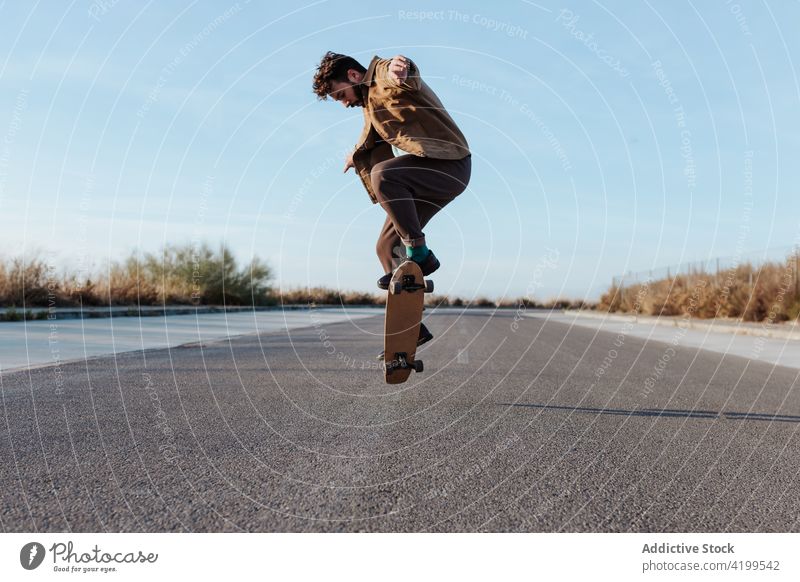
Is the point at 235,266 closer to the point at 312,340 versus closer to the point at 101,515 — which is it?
the point at 312,340

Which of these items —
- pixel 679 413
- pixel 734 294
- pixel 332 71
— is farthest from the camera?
pixel 734 294

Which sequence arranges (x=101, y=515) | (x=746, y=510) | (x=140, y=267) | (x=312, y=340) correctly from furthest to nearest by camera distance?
(x=140, y=267) → (x=312, y=340) → (x=746, y=510) → (x=101, y=515)

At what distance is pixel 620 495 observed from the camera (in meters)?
3.50

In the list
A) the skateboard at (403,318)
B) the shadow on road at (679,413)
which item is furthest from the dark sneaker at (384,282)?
the shadow on road at (679,413)

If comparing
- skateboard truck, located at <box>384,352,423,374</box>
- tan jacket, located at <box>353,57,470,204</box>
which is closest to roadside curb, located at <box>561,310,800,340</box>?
skateboard truck, located at <box>384,352,423,374</box>

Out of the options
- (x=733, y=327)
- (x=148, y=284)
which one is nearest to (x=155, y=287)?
(x=148, y=284)

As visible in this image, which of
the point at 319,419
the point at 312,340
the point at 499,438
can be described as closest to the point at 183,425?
the point at 319,419

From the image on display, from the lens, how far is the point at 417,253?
4781 mm

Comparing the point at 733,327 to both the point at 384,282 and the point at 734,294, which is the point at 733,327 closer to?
the point at 734,294

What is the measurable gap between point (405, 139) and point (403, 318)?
1192mm

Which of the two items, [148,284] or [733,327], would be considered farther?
[148,284]

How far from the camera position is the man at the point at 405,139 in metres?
4.40

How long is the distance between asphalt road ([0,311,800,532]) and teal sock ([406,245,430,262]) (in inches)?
45.1

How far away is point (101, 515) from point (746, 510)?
2696mm
